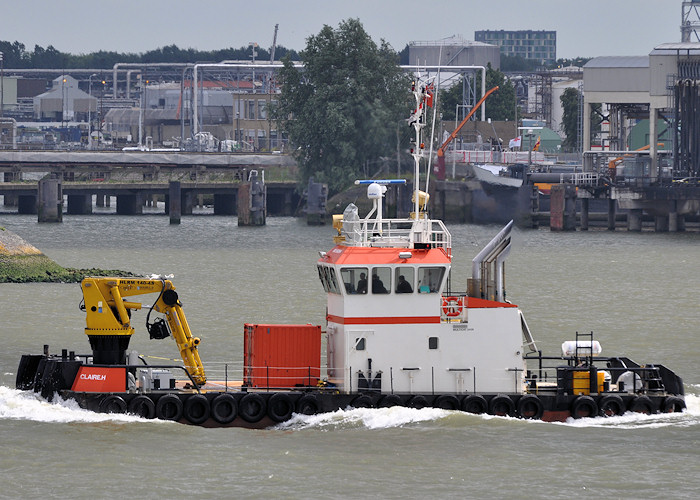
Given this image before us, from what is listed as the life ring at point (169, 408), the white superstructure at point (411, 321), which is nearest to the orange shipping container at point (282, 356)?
the white superstructure at point (411, 321)

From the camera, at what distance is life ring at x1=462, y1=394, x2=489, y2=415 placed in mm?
31438

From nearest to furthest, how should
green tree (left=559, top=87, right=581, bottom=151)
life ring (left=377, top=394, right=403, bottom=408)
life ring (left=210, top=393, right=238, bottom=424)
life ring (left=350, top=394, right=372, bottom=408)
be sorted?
life ring (left=350, top=394, right=372, bottom=408) → life ring (left=377, top=394, right=403, bottom=408) → life ring (left=210, top=393, right=238, bottom=424) → green tree (left=559, top=87, right=581, bottom=151)

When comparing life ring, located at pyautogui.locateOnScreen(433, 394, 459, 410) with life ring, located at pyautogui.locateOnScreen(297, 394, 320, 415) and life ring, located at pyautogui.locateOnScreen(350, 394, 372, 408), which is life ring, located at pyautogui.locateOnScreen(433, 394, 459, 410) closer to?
life ring, located at pyautogui.locateOnScreen(350, 394, 372, 408)

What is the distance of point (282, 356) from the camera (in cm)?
3198

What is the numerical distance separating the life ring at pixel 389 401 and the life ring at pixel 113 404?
5.51 m

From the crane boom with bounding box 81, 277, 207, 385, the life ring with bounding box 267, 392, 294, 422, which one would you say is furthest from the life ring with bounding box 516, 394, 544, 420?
the crane boom with bounding box 81, 277, 207, 385

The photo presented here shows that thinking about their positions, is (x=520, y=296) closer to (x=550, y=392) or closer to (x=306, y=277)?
(x=306, y=277)

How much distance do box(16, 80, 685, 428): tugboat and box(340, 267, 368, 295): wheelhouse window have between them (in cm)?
2

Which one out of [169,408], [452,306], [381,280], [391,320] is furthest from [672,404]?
[169,408]

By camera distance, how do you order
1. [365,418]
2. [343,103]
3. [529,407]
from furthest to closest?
[343,103] < [529,407] < [365,418]

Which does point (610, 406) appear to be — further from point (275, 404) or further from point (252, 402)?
point (252, 402)

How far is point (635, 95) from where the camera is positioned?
419ft

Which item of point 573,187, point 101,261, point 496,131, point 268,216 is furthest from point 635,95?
point 101,261

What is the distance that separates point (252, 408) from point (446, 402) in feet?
13.7
